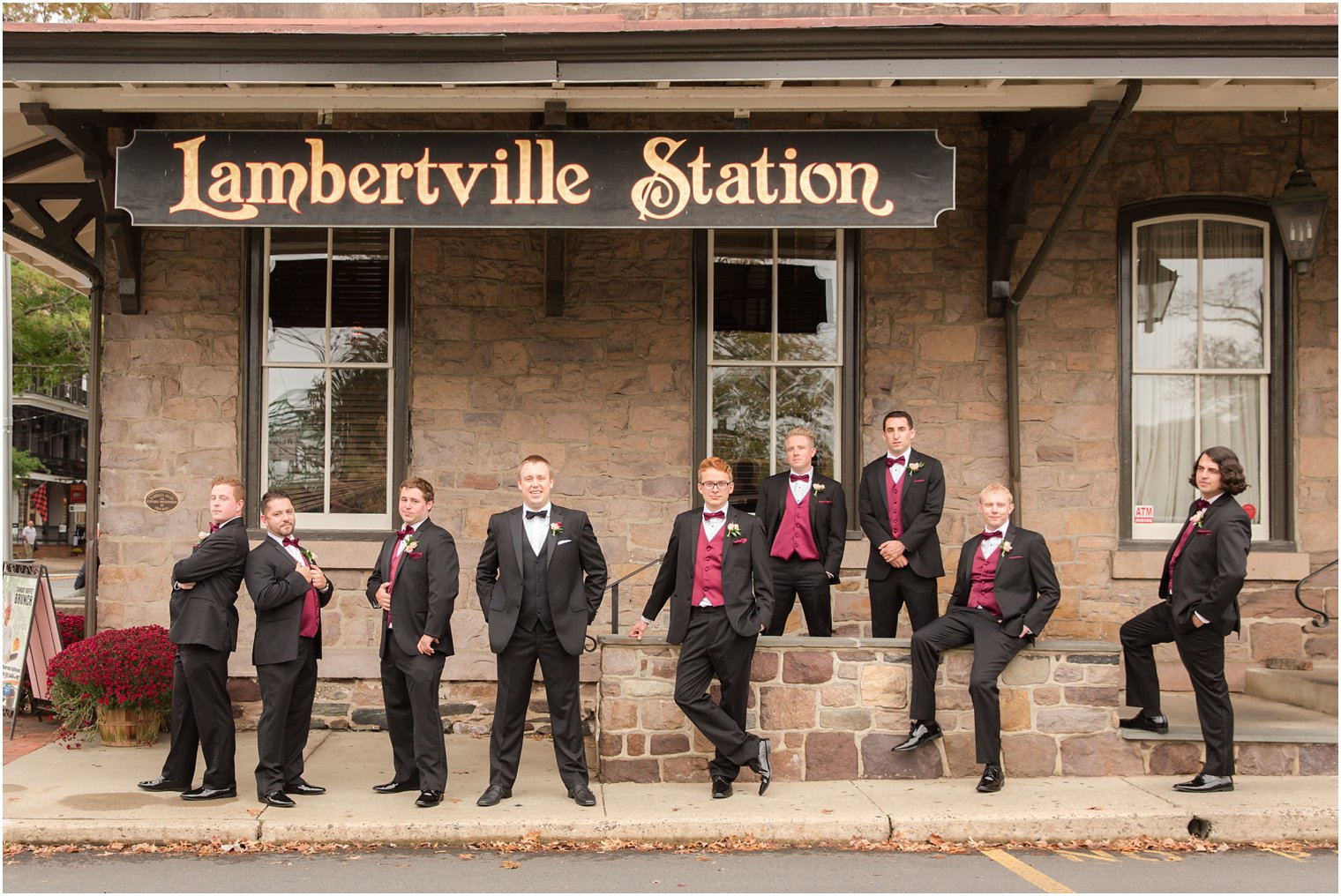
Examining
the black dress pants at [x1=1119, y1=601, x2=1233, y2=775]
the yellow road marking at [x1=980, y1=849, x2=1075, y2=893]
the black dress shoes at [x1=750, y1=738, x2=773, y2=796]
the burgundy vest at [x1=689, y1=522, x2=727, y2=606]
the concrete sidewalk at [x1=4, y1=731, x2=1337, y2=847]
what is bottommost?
the yellow road marking at [x1=980, y1=849, x2=1075, y2=893]

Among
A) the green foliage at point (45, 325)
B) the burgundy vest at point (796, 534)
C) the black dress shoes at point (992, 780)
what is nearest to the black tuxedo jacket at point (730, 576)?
the burgundy vest at point (796, 534)

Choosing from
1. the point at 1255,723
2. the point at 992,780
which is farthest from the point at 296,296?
the point at 1255,723

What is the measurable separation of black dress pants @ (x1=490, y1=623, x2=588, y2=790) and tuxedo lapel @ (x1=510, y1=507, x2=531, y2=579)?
1.12 feet

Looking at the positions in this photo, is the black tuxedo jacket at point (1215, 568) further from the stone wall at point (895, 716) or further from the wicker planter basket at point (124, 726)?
the wicker planter basket at point (124, 726)

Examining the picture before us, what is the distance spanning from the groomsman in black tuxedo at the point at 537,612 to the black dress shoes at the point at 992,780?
233 centimetres

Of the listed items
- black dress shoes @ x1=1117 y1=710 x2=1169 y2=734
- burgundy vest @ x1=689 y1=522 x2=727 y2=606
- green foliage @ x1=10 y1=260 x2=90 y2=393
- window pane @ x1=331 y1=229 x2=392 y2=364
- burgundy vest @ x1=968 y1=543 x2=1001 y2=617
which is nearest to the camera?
burgundy vest @ x1=689 y1=522 x2=727 y2=606

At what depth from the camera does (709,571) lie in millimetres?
7234

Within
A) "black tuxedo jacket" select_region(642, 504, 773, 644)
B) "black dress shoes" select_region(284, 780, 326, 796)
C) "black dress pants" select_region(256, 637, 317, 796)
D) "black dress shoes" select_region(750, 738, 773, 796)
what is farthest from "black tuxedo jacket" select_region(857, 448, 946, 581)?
"black dress shoes" select_region(284, 780, 326, 796)

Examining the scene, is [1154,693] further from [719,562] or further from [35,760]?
[35,760]

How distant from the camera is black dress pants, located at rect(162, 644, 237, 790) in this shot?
6926mm

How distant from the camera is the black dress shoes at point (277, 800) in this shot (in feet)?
22.1

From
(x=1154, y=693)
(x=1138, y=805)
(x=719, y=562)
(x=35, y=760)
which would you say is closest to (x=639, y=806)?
(x=719, y=562)

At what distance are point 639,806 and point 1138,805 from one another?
2843 mm

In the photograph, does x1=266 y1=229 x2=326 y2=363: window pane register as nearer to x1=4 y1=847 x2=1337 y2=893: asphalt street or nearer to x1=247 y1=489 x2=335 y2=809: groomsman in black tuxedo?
x1=247 y1=489 x2=335 y2=809: groomsman in black tuxedo
